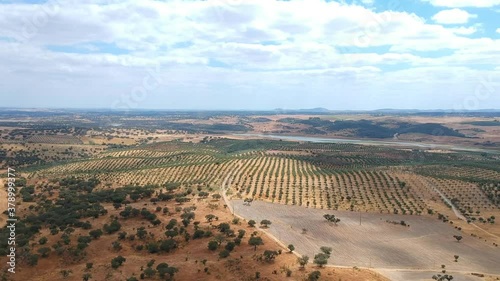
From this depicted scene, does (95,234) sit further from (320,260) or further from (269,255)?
(320,260)

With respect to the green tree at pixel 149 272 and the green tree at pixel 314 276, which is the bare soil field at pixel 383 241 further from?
the green tree at pixel 149 272

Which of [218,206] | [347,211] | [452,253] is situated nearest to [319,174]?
[347,211]

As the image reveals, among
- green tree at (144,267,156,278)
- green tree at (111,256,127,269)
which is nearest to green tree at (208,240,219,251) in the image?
green tree at (144,267,156,278)

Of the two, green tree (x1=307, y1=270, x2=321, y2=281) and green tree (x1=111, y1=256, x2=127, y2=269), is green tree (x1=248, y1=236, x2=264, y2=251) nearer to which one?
green tree (x1=307, y1=270, x2=321, y2=281)

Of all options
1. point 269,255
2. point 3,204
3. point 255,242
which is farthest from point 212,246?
point 3,204

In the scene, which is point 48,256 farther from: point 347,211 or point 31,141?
point 31,141

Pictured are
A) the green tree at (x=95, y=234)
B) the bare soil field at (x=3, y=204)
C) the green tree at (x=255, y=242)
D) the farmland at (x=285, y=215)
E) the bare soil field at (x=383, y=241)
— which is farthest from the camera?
the bare soil field at (x=3, y=204)

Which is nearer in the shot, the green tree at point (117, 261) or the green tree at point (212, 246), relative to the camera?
the green tree at point (117, 261)

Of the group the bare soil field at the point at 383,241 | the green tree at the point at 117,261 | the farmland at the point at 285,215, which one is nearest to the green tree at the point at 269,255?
the farmland at the point at 285,215

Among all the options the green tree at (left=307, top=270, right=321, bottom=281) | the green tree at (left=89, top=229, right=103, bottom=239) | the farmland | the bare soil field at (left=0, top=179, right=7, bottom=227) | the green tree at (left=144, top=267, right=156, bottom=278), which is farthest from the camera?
the bare soil field at (left=0, top=179, right=7, bottom=227)
